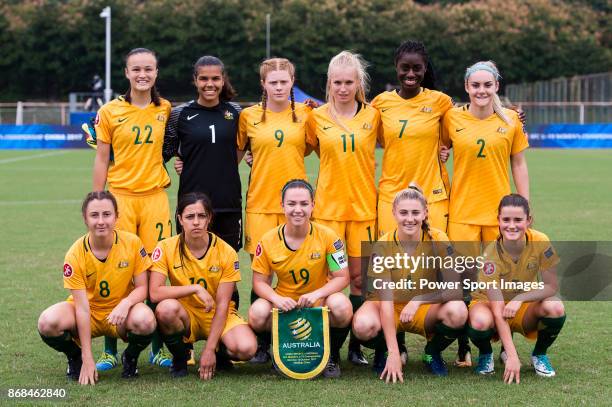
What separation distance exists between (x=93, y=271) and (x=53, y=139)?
76.1 ft

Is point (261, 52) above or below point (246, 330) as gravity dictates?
above

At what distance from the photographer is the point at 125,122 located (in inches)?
Result: 218

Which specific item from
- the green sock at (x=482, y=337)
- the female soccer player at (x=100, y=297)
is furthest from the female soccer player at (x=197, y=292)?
the green sock at (x=482, y=337)

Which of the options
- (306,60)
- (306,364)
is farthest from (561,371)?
(306,60)

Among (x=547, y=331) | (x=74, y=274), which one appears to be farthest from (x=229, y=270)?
(x=547, y=331)

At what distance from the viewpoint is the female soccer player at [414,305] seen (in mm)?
4898

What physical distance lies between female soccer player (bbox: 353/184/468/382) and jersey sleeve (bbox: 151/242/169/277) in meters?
1.06

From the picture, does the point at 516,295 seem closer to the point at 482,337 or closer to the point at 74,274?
the point at 482,337

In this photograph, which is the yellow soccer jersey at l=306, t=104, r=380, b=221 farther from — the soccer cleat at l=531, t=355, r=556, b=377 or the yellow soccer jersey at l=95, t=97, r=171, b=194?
the soccer cleat at l=531, t=355, r=556, b=377

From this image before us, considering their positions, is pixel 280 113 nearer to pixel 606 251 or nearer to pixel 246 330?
pixel 246 330

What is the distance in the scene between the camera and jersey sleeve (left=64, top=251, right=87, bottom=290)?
4.91 metres

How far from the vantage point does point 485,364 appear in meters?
5.05

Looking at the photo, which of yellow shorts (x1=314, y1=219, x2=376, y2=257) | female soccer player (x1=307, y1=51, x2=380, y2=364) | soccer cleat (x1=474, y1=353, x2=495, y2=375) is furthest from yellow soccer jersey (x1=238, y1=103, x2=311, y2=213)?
soccer cleat (x1=474, y1=353, x2=495, y2=375)

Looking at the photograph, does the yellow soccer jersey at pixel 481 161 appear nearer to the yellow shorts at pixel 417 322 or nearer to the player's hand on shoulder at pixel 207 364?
the yellow shorts at pixel 417 322
